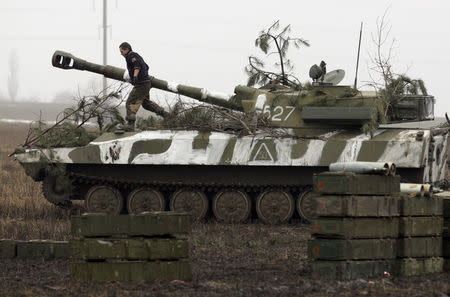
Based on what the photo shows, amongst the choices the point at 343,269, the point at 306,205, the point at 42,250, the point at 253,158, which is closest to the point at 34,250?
the point at 42,250

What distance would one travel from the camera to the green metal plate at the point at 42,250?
14.4 meters

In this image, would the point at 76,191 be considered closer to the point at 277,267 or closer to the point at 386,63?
the point at 386,63

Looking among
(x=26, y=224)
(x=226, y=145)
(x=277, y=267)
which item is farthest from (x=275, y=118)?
(x=277, y=267)

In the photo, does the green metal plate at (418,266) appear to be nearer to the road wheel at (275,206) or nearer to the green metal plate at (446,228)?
the green metal plate at (446,228)

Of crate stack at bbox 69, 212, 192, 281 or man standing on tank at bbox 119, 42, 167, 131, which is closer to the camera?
crate stack at bbox 69, 212, 192, 281

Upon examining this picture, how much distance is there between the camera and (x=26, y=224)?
18.2 meters

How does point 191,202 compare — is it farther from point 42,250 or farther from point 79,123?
point 42,250

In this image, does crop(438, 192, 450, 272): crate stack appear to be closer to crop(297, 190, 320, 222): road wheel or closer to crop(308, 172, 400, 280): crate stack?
crop(308, 172, 400, 280): crate stack

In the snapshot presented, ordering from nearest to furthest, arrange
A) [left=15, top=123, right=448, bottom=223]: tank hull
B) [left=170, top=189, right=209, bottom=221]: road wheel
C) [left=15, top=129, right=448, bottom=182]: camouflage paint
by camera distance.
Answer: [left=15, top=129, right=448, bottom=182]: camouflage paint, [left=15, top=123, right=448, bottom=223]: tank hull, [left=170, top=189, right=209, bottom=221]: road wheel

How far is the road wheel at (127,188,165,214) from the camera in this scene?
20469 mm

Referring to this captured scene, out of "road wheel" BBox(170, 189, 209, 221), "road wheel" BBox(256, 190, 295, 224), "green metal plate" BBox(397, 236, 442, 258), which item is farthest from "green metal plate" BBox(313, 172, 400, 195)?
"road wheel" BBox(170, 189, 209, 221)

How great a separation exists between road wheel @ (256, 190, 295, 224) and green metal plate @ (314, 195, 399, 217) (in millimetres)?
7211

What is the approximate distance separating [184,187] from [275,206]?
1.72 m

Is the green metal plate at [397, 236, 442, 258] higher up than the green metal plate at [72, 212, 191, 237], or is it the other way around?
the green metal plate at [72, 212, 191, 237]
